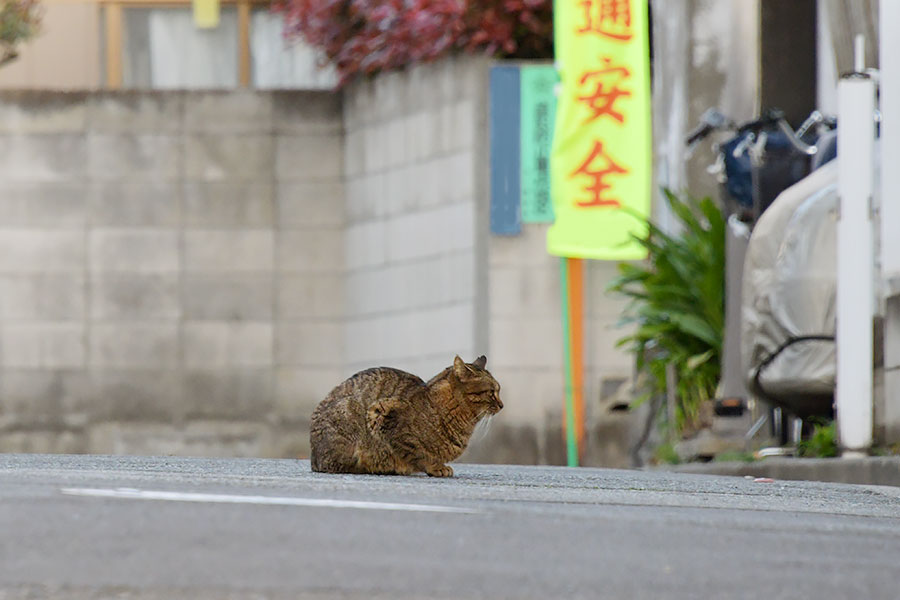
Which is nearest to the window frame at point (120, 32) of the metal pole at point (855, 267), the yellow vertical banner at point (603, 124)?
the yellow vertical banner at point (603, 124)

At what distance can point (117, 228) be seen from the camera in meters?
16.2

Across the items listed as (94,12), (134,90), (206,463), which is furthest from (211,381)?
(206,463)

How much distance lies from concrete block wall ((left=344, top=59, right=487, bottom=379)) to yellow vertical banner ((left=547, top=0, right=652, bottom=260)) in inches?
31.6

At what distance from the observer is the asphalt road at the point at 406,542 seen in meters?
4.21

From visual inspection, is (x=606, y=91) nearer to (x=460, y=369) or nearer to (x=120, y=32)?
(x=120, y=32)

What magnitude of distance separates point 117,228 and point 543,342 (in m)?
3.70

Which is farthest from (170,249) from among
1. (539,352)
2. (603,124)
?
(603,124)

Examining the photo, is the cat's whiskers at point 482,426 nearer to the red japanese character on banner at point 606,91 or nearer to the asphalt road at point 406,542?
the asphalt road at point 406,542

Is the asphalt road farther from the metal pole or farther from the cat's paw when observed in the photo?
the metal pole

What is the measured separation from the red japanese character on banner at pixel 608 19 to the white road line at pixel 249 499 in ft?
29.3

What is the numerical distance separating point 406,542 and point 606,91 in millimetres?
9758

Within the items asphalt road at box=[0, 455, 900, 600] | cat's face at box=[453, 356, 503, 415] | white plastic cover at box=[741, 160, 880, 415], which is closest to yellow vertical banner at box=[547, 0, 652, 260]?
white plastic cover at box=[741, 160, 880, 415]

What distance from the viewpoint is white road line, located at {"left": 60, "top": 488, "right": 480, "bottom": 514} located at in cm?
541

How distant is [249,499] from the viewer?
5.51 metres
